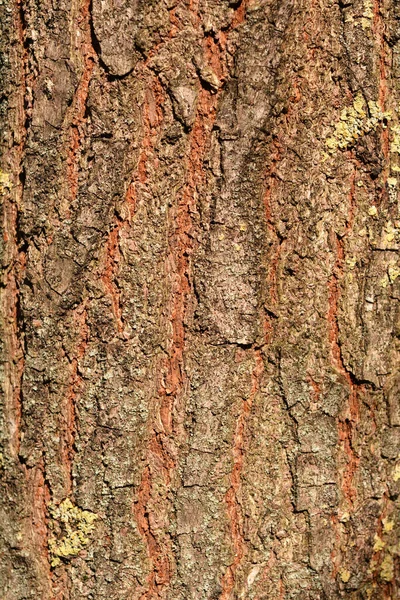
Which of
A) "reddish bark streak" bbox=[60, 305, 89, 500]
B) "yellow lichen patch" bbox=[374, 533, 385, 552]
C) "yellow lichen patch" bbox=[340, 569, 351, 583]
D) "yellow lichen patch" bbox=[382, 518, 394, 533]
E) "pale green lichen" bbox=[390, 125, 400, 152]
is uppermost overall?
"pale green lichen" bbox=[390, 125, 400, 152]

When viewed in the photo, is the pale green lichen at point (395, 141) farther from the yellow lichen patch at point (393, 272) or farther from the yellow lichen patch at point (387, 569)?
the yellow lichen patch at point (387, 569)

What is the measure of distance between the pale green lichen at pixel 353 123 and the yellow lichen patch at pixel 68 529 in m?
0.84

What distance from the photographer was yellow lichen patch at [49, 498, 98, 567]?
1.43m

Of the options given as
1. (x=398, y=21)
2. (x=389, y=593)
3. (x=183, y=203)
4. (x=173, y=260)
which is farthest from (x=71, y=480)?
(x=398, y=21)

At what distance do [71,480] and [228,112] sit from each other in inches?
29.9

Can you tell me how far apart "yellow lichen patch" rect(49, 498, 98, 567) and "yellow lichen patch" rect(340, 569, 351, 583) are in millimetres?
514

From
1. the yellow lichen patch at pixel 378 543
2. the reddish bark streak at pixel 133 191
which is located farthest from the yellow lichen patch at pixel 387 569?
the reddish bark streak at pixel 133 191

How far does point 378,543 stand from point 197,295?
66 centimetres

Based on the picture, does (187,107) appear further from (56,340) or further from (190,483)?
(190,483)

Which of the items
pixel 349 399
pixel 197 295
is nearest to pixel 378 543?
pixel 349 399

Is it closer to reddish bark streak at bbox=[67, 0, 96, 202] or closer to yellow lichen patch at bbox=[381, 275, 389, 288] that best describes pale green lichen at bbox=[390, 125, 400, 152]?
yellow lichen patch at bbox=[381, 275, 389, 288]

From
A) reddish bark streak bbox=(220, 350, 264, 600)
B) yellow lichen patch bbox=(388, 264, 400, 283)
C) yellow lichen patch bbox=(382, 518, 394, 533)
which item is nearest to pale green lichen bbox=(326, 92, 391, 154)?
yellow lichen patch bbox=(388, 264, 400, 283)

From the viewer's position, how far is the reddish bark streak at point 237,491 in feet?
4.60

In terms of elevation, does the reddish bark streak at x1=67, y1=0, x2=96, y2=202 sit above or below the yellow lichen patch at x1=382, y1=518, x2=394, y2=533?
above
